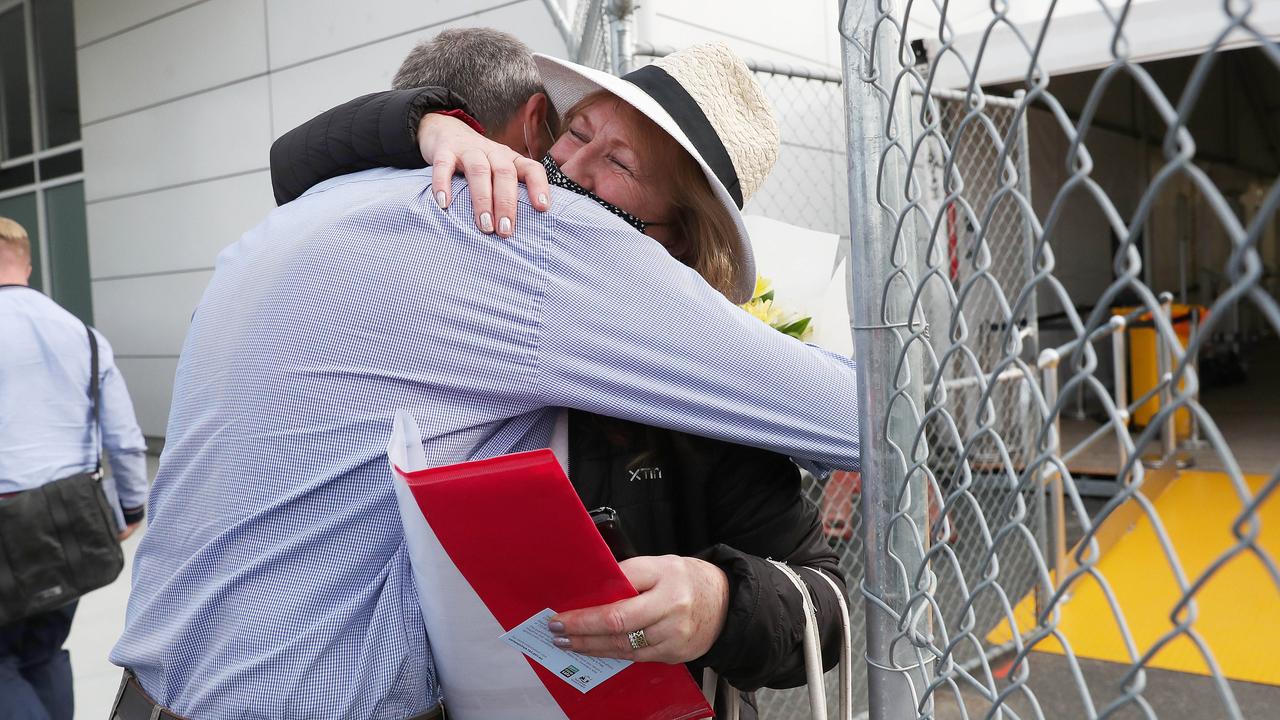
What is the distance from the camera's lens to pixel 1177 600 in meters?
3.76

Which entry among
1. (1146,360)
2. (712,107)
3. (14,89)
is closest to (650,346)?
(712,107)

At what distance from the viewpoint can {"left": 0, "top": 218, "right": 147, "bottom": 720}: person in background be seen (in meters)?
3.00

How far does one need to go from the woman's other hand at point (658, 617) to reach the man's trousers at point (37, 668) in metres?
2.69

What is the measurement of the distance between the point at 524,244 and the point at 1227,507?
6667 millimetres

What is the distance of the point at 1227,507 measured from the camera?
6246 mm

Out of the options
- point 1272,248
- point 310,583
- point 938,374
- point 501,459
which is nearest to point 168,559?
point 310,583

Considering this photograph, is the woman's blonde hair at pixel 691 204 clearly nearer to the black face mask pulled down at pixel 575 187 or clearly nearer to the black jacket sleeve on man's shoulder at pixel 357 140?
the black face mask pulled down at pixel 575 187

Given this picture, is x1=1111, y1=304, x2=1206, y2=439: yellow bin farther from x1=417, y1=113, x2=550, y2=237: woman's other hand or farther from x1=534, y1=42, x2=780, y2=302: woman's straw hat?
x1=417, y1=113, x2=550, y2=237: woman's other hand

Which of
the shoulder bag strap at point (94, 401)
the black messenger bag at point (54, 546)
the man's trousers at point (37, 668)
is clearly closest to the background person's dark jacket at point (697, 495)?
the black messenger bag at point (54, 546)

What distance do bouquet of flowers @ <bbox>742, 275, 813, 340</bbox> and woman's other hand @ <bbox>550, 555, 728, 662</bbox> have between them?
863 mm

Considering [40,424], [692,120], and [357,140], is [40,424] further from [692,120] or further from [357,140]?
[692,120]

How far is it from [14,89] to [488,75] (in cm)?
988

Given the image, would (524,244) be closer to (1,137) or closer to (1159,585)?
(1159,585)

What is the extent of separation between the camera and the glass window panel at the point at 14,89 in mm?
9156
